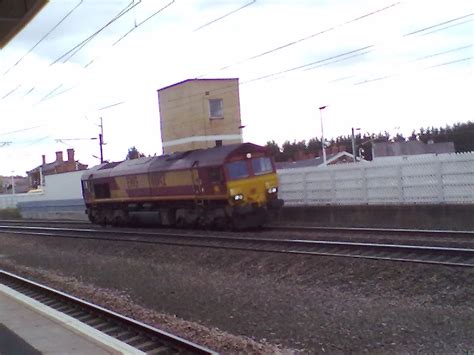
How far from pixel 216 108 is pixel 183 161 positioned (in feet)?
57.0

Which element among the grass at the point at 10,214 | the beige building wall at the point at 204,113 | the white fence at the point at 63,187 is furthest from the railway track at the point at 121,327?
the grass at the point at 10,214

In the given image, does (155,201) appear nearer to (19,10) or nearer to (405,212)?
(405,212)

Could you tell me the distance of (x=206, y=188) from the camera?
19594 millimetres

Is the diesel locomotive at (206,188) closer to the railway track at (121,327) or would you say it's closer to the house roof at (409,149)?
the railway track at (121,327)

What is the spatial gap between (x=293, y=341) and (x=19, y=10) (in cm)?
689

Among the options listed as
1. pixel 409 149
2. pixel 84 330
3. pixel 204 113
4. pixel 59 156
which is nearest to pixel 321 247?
pixel 84 330

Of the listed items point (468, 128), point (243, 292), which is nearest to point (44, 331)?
point (243, 292)

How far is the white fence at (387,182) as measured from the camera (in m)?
17.6

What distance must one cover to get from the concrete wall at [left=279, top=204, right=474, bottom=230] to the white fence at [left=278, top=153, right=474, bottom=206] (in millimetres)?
493

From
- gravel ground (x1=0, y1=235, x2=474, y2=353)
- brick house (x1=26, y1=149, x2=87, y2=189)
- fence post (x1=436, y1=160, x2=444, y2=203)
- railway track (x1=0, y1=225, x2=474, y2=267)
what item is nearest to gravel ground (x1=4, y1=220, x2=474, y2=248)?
railway track (x1=0, y1=225, x2=474, y2=267)

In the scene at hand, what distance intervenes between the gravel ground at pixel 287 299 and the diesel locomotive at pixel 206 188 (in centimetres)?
466

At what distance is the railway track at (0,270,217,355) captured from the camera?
6.56 meters

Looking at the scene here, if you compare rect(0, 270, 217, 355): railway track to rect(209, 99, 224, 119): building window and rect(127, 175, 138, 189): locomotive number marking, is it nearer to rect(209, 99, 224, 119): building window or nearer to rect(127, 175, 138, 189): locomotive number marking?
rect(127, 175, 138, 189): locomotive number marking

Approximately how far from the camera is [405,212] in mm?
18516
